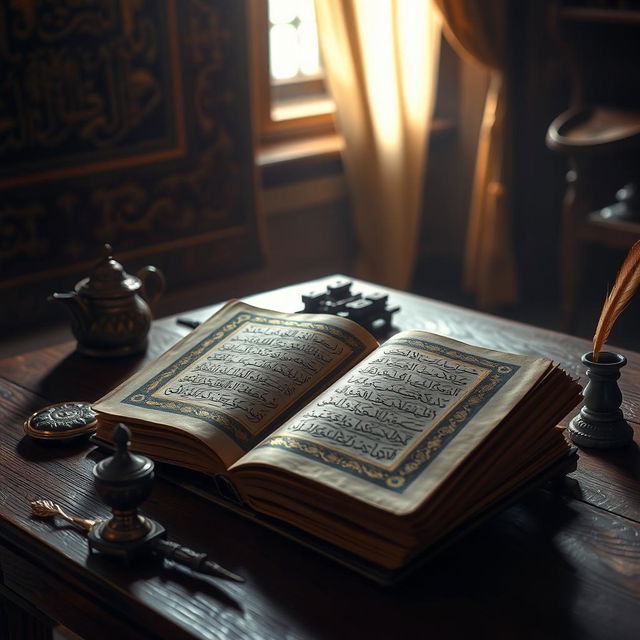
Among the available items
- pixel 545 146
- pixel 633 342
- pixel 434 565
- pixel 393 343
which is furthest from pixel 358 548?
pixel 545 146

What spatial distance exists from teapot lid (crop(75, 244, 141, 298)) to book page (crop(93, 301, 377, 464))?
0.85ft

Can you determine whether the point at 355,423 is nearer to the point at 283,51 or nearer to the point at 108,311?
the point at 108,311

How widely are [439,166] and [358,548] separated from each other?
10.7ft

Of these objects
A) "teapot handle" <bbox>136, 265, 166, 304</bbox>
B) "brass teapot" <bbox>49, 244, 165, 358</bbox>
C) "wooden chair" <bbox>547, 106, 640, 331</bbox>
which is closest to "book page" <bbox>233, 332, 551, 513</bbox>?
"brass teapot" <bbox>49, 244, 165, 358</bbox>

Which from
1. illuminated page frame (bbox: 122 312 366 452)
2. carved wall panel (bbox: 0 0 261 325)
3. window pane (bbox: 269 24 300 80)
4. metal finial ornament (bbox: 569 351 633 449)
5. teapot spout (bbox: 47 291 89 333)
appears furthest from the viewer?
window pane (bbox: 269 24 300 80)

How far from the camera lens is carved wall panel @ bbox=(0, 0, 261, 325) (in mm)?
2736

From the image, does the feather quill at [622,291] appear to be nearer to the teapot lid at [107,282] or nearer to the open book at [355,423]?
the open book at [355,423]

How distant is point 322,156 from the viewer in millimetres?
3676

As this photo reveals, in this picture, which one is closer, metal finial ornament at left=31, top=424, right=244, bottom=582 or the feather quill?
metal finial ornament at left=31, top=424, right=244, bottom=582

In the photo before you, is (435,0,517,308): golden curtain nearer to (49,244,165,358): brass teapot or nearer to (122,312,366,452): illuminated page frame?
(49,244,165,358): brass teapot

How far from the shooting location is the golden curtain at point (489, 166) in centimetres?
362

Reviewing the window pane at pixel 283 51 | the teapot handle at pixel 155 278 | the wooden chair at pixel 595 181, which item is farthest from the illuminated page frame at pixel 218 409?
the window pane at pixel 283 51

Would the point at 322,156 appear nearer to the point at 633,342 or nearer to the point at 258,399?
the point at 633,342

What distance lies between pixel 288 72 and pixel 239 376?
106 inches
